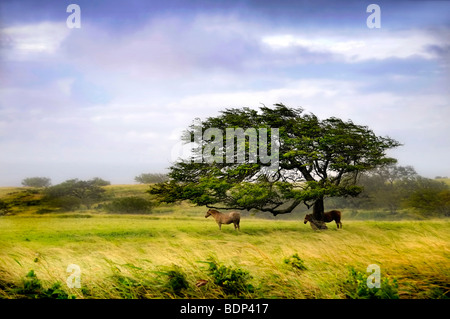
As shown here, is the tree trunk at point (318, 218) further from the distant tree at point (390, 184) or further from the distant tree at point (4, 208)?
the distant tree at point (4, 208)

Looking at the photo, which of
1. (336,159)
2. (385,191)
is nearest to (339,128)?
(336,159)

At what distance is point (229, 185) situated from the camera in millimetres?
23656

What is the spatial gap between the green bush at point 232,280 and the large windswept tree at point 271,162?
14390mm

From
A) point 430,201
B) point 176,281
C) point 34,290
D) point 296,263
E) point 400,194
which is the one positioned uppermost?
point 296,263

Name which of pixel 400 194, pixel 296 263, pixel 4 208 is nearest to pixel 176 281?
pixel 296 263

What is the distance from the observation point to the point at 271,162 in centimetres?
2470

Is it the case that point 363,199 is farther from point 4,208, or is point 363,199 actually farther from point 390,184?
point 4,208

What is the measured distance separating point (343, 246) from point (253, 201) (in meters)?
12.6

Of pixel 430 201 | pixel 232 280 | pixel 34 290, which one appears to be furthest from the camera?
pixel 430 201

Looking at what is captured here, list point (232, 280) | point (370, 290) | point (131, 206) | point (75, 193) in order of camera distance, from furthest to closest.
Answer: point (75, 193) < point (131, 206) < point (232, 280) < point (370, 290)

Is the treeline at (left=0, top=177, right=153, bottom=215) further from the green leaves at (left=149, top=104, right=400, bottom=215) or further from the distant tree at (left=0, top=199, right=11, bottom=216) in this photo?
the green leaves at (left=149, top=104, right=400, bottom=215)

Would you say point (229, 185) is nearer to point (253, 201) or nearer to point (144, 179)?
point (253, 201)

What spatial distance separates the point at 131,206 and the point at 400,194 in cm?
3474

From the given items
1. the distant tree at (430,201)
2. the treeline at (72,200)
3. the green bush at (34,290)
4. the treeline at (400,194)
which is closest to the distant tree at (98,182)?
the treeline at (72,200)
